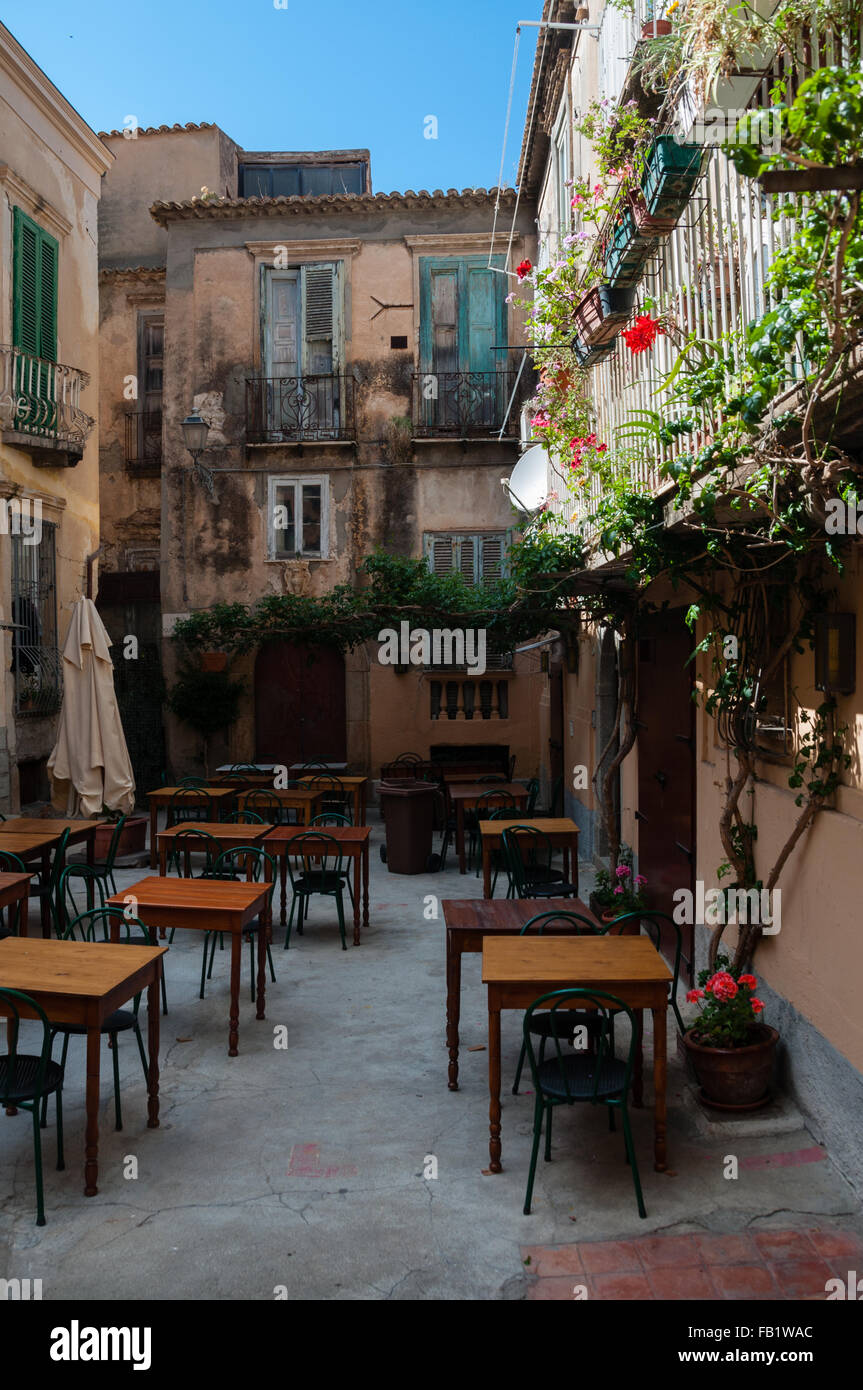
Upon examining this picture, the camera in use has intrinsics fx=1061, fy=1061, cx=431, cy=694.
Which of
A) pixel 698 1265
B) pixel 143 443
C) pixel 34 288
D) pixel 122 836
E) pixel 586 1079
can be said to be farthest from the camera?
pixel 143 443

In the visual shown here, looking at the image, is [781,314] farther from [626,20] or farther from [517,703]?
[517,703]

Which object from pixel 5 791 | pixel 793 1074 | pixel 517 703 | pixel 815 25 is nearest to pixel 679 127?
pixel 815 25

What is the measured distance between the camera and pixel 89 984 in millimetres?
4688

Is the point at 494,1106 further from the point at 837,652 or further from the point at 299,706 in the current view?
the point at 299,706

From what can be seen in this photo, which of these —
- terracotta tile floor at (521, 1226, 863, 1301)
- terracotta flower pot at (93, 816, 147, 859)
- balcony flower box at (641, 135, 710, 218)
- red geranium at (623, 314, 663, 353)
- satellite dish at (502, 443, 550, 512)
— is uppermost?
balcony flower box at (641, 135, 710, 218)

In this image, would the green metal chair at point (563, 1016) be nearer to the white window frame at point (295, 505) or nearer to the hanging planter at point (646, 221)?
the hanging planter at point (646, 221)

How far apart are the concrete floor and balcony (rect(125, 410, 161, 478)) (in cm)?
1322

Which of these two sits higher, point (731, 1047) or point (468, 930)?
point (468, 930)

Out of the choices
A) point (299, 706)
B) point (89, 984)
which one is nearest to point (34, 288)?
point (299, 706)

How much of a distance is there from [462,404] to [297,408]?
8.37 ft

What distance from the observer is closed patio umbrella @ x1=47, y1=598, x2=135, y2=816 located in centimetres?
1156

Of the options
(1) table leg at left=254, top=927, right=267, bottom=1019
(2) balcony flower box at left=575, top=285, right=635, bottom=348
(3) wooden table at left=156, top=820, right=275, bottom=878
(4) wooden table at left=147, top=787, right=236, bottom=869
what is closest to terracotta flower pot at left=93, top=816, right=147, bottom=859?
(4) wooden table at left=147, top=787, right=236, bottom=869

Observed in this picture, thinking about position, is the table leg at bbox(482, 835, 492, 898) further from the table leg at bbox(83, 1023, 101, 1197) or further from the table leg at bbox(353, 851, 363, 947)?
the table leg at bbox(83, 1023, 101, 1197)

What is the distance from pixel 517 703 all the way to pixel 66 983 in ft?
38.3
